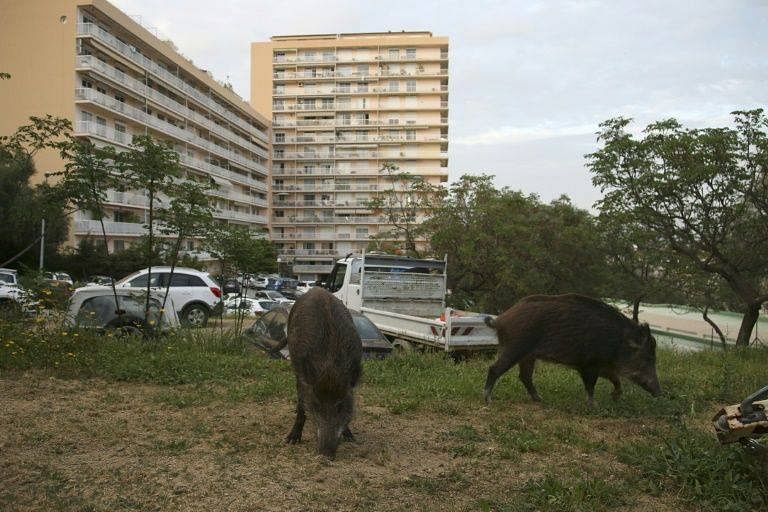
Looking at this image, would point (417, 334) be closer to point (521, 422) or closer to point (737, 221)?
point (521, 422)

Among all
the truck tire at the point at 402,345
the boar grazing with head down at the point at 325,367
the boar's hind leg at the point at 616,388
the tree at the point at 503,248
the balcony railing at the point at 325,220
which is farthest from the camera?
the balcony railing at the point at 325,220

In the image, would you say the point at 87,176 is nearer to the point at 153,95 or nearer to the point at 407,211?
the point at 407,211

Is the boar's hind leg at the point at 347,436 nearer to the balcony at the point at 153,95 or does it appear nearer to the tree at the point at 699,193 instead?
the tree at the point at 699,193

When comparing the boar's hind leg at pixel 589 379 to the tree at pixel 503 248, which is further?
the tree at pixel 503 248

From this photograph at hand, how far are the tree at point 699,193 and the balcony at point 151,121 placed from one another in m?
36.2

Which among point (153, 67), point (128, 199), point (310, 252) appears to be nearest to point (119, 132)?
point (128, 199)

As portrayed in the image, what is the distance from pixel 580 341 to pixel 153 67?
49421 mm

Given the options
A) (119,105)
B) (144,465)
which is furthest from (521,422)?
(119,105)

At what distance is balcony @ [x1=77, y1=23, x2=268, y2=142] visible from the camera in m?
40.9

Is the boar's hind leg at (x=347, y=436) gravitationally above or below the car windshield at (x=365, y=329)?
below

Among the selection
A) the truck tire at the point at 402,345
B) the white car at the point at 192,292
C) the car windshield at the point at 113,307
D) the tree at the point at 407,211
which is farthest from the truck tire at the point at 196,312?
the tree at the point at 407,211

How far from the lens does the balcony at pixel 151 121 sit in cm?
4056

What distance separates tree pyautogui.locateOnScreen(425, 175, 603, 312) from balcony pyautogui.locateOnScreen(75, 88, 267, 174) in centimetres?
2820

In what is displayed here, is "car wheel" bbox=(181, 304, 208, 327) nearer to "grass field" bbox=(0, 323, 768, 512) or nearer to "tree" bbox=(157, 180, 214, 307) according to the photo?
"tree" bbox=(157, 180, 214, 307)
